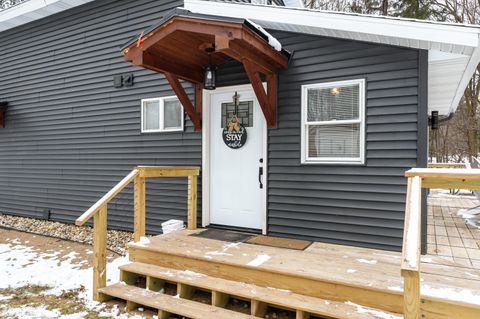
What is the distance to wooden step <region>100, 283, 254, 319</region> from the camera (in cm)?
259

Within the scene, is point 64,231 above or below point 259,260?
below

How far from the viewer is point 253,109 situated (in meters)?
4.25

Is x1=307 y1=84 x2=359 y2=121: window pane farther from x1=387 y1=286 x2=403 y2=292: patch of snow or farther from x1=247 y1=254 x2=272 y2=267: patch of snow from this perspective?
x1=387 y1=286 x2=403 y2=292: patch of snow

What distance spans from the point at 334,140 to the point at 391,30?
4.20 ft

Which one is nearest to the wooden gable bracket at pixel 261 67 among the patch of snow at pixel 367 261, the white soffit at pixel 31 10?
the patch of snow at pixel 367 261

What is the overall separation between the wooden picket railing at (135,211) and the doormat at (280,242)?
98 centimetres

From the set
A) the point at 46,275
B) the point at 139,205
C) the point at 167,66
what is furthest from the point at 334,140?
the point at 46,275

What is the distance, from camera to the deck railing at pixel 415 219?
1582 millimetres

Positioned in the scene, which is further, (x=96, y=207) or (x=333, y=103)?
(x=333, y=103)

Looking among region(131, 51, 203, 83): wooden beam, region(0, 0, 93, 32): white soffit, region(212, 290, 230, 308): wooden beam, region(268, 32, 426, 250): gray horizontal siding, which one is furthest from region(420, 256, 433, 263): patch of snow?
region(0, 0, 93, 32): white soffit

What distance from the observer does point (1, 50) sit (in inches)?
291

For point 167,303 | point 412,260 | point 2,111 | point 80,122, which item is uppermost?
point 2,111

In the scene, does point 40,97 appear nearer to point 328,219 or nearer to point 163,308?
point 163,308

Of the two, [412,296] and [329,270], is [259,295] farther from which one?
[412,296]
